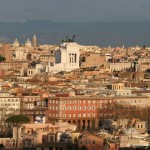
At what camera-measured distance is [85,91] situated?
77.8m

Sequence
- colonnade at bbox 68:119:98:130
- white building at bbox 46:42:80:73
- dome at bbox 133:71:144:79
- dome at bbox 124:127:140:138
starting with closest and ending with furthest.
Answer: dome at bbox 124:127:140:138 < colonnade at bbox 68:119:98:130 < dome at bbox 133:71:144:79 < white building at bbox 46:42:80:73

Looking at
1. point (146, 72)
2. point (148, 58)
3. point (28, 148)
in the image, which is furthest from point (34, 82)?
point (28, 148)

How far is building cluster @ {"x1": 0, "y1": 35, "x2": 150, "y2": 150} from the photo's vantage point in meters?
44.6

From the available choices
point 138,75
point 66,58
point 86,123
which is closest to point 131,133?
point 86,123

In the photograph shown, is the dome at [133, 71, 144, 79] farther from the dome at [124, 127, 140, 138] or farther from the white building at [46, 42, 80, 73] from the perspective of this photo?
the dome at [124, 127, 140, 138]

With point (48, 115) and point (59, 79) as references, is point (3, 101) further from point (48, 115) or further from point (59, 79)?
point (59, 79)

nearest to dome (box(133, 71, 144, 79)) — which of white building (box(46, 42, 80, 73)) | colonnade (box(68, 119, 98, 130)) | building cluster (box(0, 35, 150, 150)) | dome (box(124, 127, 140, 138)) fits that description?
building cluster (box(0, 35, 150, 150))

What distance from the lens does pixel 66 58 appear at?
115 meters

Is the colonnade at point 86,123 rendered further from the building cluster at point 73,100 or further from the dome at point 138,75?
the dome at point 138,75

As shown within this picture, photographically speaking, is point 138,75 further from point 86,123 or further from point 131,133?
point 131,133

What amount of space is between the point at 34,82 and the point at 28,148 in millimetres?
51533

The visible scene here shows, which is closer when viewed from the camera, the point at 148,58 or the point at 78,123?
the point at 78,123

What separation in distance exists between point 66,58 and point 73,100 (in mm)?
47476

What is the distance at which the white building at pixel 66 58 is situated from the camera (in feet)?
374
